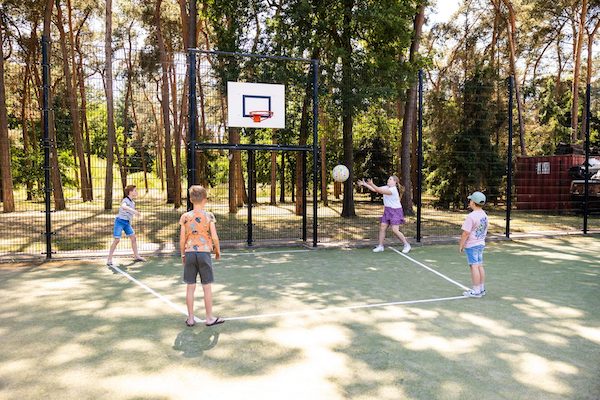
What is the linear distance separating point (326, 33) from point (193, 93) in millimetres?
8571

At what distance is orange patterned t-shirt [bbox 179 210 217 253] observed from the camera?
4926mm

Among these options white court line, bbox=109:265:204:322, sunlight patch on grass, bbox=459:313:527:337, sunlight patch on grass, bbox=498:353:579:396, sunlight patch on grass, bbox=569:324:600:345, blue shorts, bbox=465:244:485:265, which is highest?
blue shorts, bbox=465:244:485:265

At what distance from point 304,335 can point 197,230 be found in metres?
1.55

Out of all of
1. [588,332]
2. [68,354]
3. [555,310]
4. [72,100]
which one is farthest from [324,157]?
[68,354]

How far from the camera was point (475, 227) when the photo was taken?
237 inches

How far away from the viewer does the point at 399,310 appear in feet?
18.5

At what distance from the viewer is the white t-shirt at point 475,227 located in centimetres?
600

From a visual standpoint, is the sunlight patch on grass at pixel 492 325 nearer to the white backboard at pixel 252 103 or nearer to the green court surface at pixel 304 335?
the green court surface at pixel 304 335

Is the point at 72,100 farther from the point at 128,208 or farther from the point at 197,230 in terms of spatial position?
the point at 197,230

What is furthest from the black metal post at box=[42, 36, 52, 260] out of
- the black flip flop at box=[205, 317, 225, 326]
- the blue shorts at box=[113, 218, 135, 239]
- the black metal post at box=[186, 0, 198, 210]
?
the black flip flop at box=[205, 317, 225, 326]

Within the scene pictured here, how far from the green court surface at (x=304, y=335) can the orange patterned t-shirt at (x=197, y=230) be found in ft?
2.88

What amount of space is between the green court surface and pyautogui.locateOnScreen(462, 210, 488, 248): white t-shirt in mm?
779

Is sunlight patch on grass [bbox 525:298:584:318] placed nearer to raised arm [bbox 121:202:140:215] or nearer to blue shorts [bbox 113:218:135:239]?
raised arm [bbox 121:202:140:215]

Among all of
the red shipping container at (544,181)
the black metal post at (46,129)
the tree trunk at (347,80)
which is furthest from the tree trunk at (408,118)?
the black metal post at (46,129)
